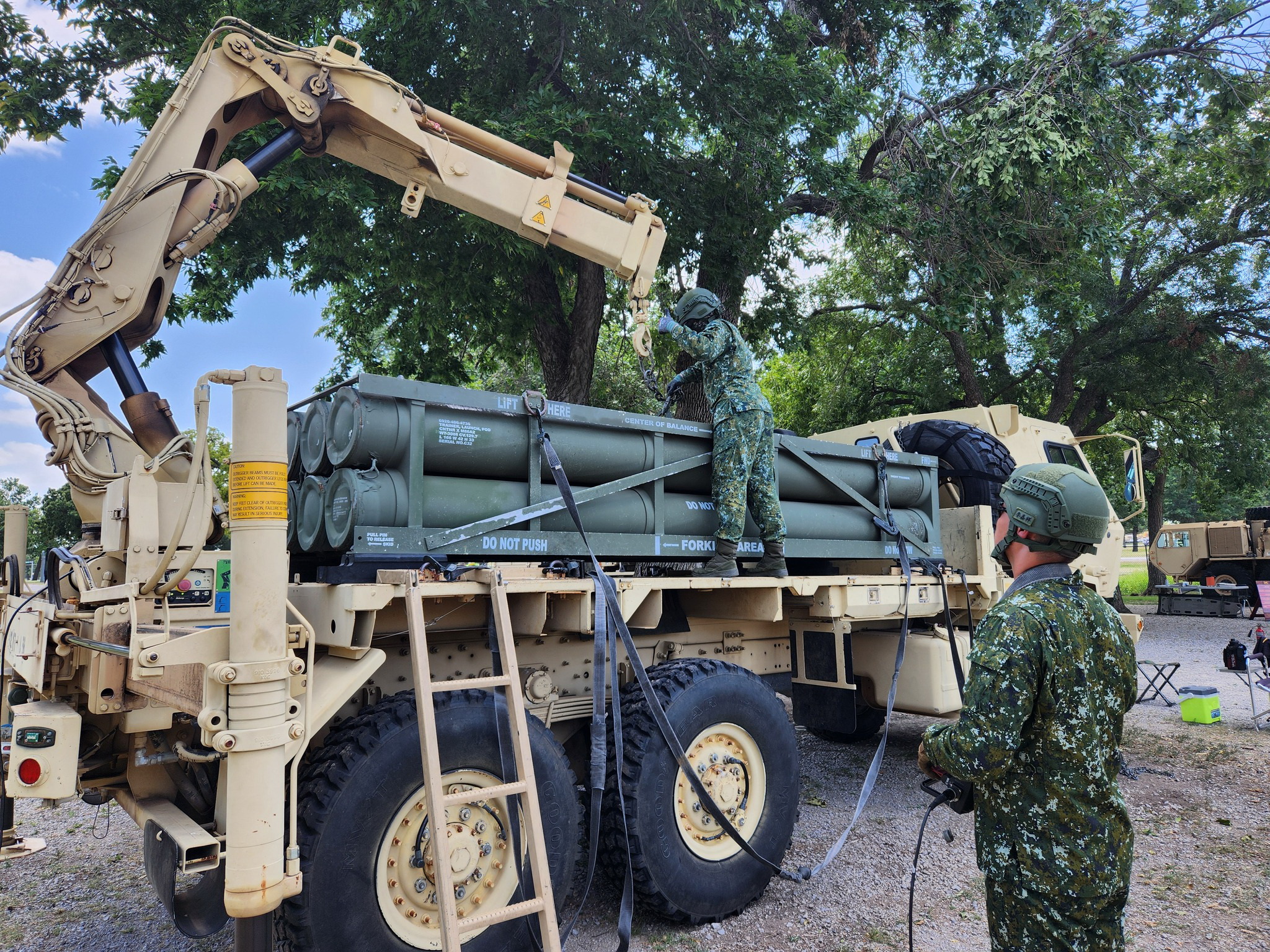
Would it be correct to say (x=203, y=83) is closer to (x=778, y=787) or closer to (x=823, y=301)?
(x=778, y=787)

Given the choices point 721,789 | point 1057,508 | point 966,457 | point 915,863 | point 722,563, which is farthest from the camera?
point 966,457

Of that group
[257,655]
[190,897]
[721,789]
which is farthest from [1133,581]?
[257,655]

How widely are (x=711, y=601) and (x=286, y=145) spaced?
135 inches

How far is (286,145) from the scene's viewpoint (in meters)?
4.56

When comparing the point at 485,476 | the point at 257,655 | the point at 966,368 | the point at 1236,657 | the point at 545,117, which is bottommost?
the point at 1236,657

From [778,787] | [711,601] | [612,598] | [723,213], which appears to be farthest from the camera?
[723,213]

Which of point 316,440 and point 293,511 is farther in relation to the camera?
point 293,511

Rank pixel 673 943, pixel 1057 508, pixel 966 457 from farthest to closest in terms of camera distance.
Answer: pixel 966 457
pixel 673 943
pixel 1057 508

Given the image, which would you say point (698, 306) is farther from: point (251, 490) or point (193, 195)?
point (251, 490)

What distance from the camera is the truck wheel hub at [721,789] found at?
417 centimetres

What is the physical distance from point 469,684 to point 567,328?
806 centimetres

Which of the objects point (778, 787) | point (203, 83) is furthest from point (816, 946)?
point (203, 83)

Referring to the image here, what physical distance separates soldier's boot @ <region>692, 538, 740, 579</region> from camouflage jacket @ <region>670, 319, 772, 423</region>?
28.2 inches

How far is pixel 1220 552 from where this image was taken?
864 inches
